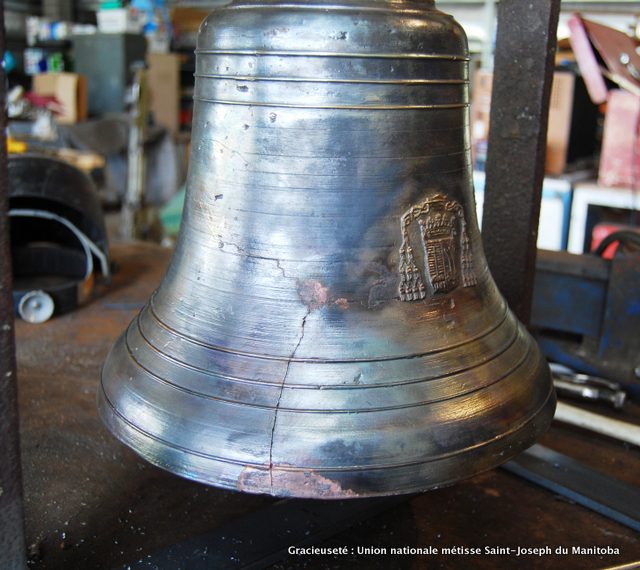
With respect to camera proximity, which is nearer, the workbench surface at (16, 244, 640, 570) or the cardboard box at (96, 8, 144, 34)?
the workbench surface at (16, 244, 640, 570)

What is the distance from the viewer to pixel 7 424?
100 cm

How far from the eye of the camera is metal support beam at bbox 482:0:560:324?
63.0 inches

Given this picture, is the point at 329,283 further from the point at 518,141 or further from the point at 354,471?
the point at 518,141

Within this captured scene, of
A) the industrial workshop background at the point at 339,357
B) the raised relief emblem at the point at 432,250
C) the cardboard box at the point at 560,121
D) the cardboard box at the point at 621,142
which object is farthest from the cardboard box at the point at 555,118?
the raised relief emblem at the point at 432,250

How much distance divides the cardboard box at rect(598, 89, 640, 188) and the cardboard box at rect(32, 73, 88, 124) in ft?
14.4

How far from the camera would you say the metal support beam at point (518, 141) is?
1.60m

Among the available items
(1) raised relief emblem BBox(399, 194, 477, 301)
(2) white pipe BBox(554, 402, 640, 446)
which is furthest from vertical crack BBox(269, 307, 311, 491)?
(2) white pipe BBox(554, 402, 640, 446)

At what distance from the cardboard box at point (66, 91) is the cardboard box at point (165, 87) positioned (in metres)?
1.47

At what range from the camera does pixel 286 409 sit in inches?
38.5

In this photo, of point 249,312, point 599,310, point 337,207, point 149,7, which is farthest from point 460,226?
point 149,7

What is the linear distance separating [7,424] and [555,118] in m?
3.62

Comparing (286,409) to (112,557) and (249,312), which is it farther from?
(112,557)

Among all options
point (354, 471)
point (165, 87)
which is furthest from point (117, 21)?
point (354, 471)

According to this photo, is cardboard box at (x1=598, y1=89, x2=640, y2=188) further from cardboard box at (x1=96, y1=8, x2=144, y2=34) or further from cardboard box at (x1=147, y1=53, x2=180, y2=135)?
cardboard box at (x1=96, y1=8, x2=144, y2=34)
